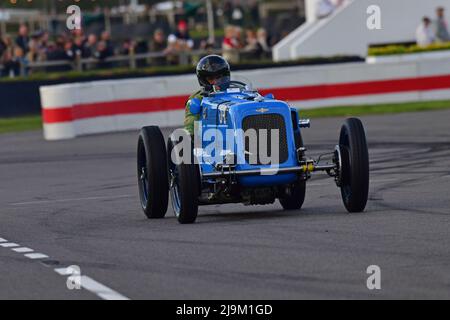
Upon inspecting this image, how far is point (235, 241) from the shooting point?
10500 mm

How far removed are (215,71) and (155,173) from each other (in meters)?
1.18

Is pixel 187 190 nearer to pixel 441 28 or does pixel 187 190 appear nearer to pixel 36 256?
pixel 36 256

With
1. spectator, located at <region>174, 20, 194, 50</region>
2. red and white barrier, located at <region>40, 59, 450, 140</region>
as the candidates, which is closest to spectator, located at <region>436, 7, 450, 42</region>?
red and white barrier, located at <region>40, 59, 450, 140</region>

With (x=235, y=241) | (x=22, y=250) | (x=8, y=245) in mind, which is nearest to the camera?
(x=235, y=241)

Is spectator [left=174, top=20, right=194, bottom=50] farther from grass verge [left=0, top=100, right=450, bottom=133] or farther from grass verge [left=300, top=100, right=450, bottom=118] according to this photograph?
grass verge [left=300, top=100, right=450, bottom=118]

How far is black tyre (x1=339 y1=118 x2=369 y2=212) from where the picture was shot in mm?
11594

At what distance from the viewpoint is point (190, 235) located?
11.0 meters

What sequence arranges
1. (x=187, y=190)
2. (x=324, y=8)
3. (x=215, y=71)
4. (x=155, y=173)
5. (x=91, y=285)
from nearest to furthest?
1. (x=91, y=285)
2. (x=187, y=190)
3. (x=155, y=173)
4. (x=215, y=71)
5. (x=324, y=8)

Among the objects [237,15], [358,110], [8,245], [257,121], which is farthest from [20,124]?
[237,15]

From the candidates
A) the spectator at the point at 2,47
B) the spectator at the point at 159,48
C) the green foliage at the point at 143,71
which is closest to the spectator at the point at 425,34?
the green foliage at the point at 143,71

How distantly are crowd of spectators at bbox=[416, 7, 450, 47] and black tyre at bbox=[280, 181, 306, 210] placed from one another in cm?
2110
